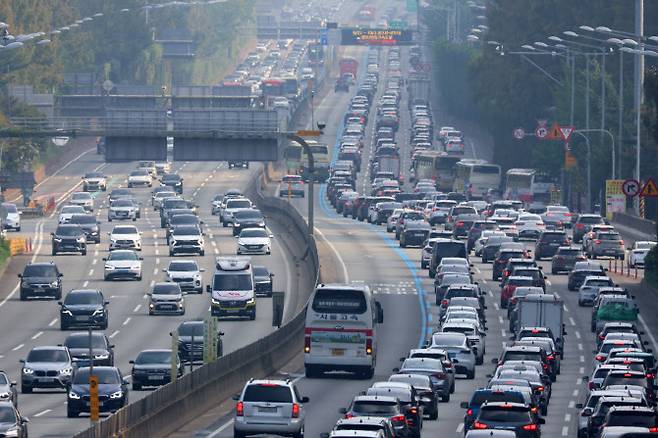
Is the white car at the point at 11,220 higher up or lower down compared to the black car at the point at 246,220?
lower down

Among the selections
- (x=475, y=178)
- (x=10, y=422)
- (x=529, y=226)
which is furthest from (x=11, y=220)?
(x=10, y=422)

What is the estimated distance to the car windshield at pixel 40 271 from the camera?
89.8 meters

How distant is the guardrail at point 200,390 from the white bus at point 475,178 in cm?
7800

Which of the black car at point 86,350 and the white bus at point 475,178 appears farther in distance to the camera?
the white bus at point 475,178

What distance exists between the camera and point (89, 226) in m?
115

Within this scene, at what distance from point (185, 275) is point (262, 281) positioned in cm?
342

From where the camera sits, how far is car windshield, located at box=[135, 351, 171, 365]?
60.9m

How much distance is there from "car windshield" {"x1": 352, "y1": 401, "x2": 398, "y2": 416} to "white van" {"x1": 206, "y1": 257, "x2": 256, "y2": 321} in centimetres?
3765

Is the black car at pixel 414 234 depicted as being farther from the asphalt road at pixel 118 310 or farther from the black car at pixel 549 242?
the black car at pixel 549 242

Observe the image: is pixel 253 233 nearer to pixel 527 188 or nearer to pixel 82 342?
pixel 527 188

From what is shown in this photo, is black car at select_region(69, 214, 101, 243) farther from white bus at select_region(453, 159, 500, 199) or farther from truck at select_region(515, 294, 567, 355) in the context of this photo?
truck at select_region(515, 294, 567, 355)

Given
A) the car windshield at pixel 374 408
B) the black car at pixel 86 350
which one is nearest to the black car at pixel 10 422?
the car windshield at pixel 374 408

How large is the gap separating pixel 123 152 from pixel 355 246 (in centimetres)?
1497

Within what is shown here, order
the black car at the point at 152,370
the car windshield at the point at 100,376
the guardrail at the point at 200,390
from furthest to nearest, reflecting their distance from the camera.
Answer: the black car at the point at 152,370 → the car windshield at the point at 100,376 → the guardrail at the point at 200,390
